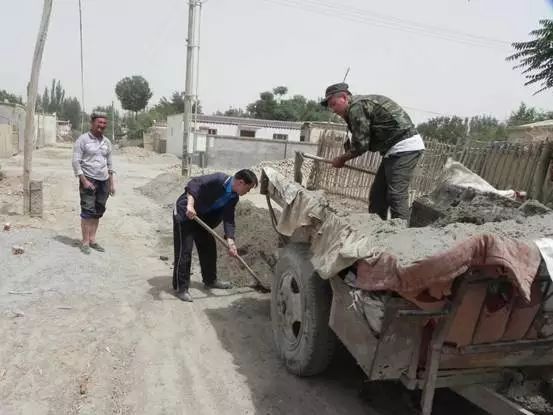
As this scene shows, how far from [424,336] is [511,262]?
65cm

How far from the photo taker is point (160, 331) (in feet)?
13.9

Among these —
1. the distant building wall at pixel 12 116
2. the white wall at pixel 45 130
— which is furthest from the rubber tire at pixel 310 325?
the white wall at pixel 45 130

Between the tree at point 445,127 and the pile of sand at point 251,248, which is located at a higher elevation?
the tree at point 445,127

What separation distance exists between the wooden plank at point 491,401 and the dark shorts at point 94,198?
5.10 metres

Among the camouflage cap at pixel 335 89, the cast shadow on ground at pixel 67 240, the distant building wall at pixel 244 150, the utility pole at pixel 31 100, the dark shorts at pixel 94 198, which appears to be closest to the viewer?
the camouflage cap at pixel 335 89

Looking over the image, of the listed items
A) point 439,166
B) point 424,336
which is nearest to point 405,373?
point 424,336

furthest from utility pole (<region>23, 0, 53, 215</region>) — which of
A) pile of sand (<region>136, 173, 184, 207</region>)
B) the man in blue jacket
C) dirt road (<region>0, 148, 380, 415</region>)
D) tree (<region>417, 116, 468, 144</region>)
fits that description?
tree (<region>417, 116, 468, 144</region>)

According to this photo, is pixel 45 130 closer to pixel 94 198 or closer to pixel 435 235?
pixel 94 198

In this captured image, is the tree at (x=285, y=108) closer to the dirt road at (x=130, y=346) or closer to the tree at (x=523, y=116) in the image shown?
the tree at (x=523, y=116)

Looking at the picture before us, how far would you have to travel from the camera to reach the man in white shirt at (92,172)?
6230 mm

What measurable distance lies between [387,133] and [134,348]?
268cm

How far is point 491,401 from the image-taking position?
2371 millimetres

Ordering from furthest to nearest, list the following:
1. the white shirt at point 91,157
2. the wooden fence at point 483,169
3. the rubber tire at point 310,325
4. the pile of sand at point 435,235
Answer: the wooden fence at point 483,169 → the white shirt at point 91,157 → the rubber tire at point 310,325 → the pile of sand at point 435,235

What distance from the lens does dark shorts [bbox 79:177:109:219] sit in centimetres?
630
